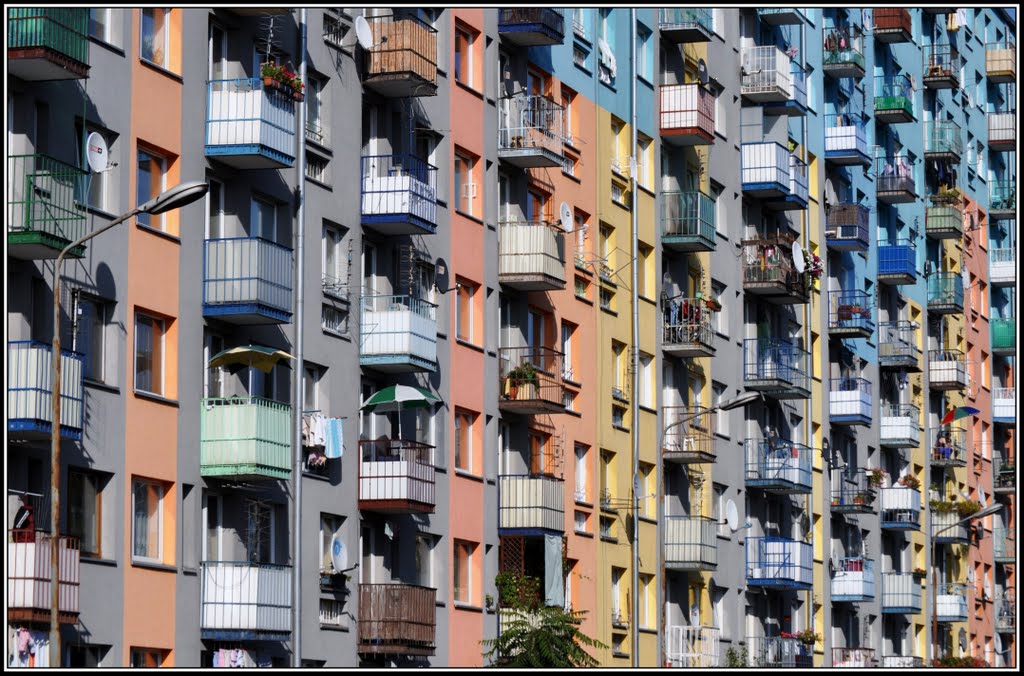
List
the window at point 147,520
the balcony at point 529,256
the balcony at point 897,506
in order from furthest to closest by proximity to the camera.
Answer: the balcony at point 897,506
the balcony at point 529,256
the window at point 147,520

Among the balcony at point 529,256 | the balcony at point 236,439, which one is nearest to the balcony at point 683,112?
the balcony at point 529,256

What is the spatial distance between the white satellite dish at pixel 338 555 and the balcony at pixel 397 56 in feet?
30.5

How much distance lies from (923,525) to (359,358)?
133 ft

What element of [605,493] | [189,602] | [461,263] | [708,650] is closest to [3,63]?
[189,602]

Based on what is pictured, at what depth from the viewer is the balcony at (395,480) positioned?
44.0m

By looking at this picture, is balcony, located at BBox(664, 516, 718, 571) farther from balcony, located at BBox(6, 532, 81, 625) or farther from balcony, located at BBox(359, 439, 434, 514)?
balcony, located at BBox(6, 532, 81, 625)

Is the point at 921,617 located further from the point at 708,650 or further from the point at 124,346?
the point at 124,346

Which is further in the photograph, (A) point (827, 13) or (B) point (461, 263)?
(A) point (827, 13)

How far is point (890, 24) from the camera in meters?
78.7

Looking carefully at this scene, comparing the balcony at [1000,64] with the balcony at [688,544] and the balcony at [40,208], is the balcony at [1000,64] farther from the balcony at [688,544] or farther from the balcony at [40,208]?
the balcony at [40,208]

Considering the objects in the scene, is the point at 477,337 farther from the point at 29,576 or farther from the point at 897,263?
the point at 897,263

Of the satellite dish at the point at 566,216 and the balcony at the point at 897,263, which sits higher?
the balcony at the point at 897,263

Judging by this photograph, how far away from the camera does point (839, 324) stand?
72.6 meters

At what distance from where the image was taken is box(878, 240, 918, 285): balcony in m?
77.4
